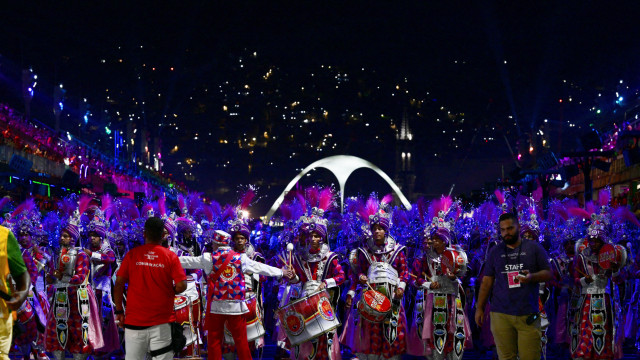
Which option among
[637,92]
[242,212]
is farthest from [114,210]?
[637,92]

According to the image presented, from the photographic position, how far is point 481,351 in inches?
459

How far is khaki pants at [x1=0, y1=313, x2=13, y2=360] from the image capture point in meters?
4.68

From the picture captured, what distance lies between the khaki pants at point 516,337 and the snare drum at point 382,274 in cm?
281

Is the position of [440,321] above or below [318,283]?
below

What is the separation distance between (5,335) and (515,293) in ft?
14.4

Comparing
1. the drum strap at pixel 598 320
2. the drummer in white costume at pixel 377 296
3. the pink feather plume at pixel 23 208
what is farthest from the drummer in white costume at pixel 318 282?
the pink feather plume at pixel 23 208

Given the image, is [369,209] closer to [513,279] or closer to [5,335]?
[513,279]

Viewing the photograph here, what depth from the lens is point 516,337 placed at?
668cm

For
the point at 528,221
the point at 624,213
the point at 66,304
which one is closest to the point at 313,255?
the point at 528,221

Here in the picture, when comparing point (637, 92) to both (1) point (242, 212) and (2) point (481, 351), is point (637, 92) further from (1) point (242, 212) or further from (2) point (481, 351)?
(1) point (242, 212)

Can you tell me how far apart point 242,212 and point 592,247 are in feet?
16.0

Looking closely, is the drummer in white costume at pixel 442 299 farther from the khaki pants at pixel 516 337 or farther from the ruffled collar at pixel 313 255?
the khaki pants at pixel 516 337

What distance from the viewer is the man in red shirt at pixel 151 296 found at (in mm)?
6625

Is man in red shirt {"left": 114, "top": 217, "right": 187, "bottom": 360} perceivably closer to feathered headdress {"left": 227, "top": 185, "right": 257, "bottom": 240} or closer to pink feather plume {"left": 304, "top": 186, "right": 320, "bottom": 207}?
feathered headdress {"left": 227, "top": 185, "right": 257, "bottom": 240}
